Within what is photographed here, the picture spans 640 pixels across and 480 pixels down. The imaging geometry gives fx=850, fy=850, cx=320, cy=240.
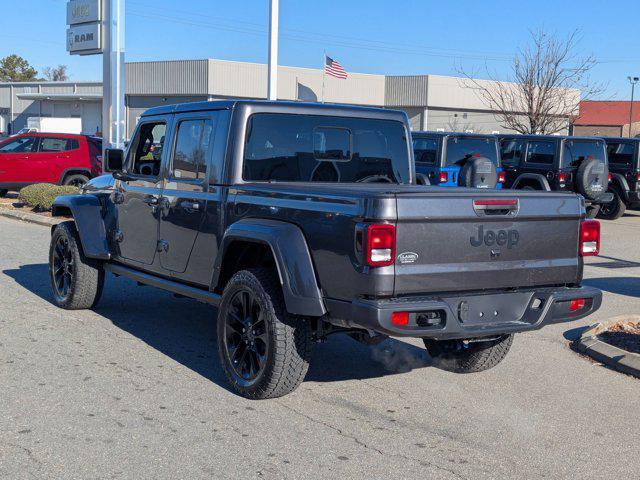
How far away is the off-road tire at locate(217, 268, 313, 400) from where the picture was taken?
5.42 m

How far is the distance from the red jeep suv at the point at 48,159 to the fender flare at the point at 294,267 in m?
17.3

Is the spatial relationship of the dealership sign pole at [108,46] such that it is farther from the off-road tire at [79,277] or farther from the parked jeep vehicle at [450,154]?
the off-road tire at [79,277]

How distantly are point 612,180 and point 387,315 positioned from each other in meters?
17.6

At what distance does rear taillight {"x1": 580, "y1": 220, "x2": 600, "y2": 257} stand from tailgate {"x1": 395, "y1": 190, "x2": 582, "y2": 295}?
0.08 metres

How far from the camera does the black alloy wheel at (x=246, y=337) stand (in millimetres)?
5636

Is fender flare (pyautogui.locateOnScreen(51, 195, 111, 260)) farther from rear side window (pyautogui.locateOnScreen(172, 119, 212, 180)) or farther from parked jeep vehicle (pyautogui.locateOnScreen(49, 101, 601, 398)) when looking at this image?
rear side window (pyautogui.locateOnScreen(172, 119, 212, 180))

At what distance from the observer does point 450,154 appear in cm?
1805

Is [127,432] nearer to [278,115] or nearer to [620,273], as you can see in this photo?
[278,115]

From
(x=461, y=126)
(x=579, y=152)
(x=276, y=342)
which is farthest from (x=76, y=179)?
(x=461, y=126)

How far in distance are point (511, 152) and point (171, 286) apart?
1475 centimetres

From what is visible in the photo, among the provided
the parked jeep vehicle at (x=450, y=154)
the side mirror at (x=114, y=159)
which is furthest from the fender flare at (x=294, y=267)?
the parked jeep vehicle at (x=450, y=154)

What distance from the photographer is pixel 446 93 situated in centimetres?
5591

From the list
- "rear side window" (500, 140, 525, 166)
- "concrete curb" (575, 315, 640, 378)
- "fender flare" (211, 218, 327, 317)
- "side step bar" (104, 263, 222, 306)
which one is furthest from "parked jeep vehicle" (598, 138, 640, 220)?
"fender flare" (211, 218, 327, 317)

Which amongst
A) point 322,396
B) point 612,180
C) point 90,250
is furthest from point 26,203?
point 322,396
